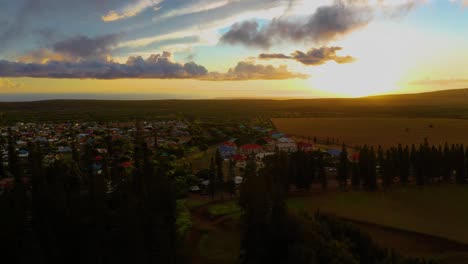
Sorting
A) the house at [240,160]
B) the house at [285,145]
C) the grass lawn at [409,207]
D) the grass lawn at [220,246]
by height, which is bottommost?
the grass lawn at [220,246]

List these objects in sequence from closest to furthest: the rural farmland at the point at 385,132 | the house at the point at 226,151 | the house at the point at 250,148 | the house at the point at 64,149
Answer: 1. the house at the point at 226,151
2. the house at the point at 64,149
3. the house at the point at 250,148
4. the rural farmland at the point at 385,132

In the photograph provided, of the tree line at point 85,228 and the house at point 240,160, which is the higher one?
the tree line at point 85,228

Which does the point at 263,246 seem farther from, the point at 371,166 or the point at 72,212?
the point at 371,166

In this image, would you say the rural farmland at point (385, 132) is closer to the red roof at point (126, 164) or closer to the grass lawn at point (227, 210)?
the red roof at point (126, 164)

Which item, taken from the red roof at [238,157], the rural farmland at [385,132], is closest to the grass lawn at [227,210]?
the red roof at [238,157]

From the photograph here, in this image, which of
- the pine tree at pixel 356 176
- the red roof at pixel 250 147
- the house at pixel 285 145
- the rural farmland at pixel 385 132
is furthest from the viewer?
the rural farmland at pixel 385 132

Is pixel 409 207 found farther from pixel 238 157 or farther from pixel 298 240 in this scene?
pixel 238 157

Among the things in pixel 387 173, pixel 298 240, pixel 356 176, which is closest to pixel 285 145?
pixel 356 176

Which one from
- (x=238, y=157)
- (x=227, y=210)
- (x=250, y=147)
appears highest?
(x=250, y=147)
